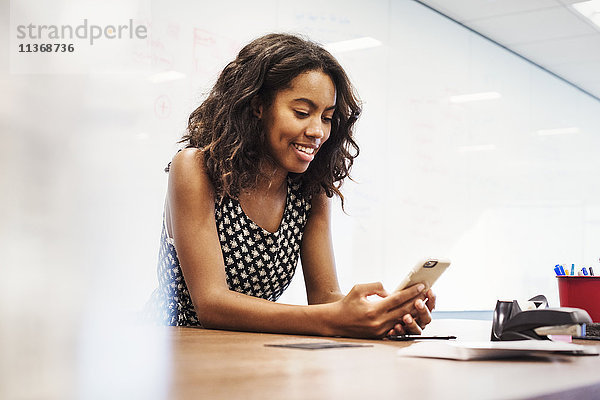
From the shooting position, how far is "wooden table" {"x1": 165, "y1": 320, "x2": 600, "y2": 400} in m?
0.53

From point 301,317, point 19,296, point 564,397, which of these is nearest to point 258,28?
point 301,317

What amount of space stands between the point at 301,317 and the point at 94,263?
794 millimetres

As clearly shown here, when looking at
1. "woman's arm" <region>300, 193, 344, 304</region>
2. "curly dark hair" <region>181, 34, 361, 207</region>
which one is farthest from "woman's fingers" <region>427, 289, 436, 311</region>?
"curly dark hair" <region>181, 34, 361, 207</region>

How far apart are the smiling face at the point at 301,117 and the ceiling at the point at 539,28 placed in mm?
2737

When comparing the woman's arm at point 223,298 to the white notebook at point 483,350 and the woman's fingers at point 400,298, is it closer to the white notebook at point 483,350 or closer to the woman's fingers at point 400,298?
the woman's fingers at point 400,298

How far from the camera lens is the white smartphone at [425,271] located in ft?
3.60

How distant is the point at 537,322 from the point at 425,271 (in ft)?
0.78

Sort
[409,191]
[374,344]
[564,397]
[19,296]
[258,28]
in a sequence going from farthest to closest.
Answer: [409,191] < [258,28] < [374,344] < [564,397] < [19,296]

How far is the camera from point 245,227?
150 cm

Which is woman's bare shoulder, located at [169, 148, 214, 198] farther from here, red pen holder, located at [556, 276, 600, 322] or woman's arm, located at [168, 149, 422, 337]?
red pen holder, located at [556, 276, 600, 322]

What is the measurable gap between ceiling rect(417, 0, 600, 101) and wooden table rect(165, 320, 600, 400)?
140 inches

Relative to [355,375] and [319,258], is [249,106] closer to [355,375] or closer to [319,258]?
[319,258]

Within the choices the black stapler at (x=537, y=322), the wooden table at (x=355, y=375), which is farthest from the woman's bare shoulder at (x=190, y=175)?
the black stapler at (x=537, y=322)

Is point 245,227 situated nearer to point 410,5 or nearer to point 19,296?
point 19,296
